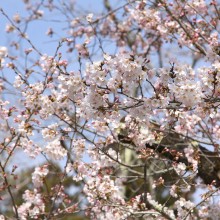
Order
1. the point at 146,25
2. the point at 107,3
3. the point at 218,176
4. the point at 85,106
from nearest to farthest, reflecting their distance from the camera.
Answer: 1. the point at 85,106
2. the point at 218,176
3. the point at 146,25
4. the point at 107,3

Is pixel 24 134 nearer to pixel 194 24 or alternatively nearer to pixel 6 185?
pixel 6 185

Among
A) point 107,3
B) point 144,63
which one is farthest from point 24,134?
point 107,3

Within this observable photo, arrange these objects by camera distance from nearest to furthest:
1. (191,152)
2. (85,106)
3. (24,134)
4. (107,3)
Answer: (85,106)
(24,134)
(191,152)
(107,3)

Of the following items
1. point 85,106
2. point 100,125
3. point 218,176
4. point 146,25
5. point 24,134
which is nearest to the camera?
point 85,106

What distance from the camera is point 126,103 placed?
120 inches

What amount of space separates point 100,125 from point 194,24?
1965 mm

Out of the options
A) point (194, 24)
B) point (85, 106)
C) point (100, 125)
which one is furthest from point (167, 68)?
point (194, 24)

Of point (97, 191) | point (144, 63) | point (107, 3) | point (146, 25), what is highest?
point (107, 3)

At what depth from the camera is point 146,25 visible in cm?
576

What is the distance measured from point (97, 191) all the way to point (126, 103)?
124 centimetres

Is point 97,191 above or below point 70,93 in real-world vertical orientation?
below

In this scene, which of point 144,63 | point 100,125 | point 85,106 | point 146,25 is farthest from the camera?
point 146,25

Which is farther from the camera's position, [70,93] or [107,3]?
[107,3]

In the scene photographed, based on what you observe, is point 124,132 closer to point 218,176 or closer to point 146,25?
point 218,176
